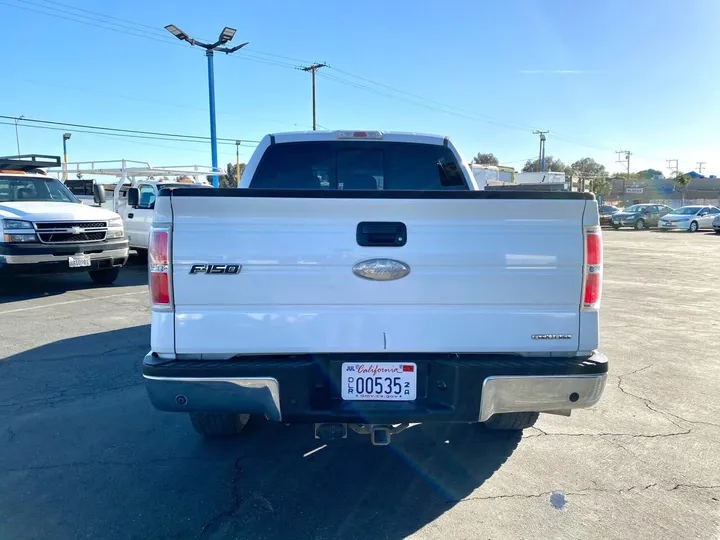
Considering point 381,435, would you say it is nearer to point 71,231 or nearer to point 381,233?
point 381,233

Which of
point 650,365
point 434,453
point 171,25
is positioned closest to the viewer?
point 434,453

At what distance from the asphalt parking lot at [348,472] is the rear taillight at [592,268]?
1181mm

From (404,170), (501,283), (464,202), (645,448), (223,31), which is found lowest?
(645,448)

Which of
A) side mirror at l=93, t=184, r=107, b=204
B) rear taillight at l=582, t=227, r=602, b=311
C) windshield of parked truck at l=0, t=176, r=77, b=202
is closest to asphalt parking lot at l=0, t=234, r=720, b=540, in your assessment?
rear taillight at l=582, t=227, r=602, b=311

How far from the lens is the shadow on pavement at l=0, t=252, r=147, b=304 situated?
9523 mm

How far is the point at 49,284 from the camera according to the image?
10727 mm

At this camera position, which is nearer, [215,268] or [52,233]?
[215,268]

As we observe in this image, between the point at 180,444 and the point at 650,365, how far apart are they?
4.73 metres

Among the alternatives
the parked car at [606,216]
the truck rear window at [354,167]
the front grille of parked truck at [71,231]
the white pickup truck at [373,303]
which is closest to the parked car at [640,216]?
the parked car at [606,216]

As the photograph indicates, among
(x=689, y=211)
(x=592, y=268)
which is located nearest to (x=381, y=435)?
(x=592, y=268)

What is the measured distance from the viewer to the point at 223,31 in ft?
67.3

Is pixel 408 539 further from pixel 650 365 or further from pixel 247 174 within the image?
pixel 650 365

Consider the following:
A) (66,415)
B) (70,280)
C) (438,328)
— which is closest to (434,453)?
(438,328)

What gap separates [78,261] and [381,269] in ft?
26.9
